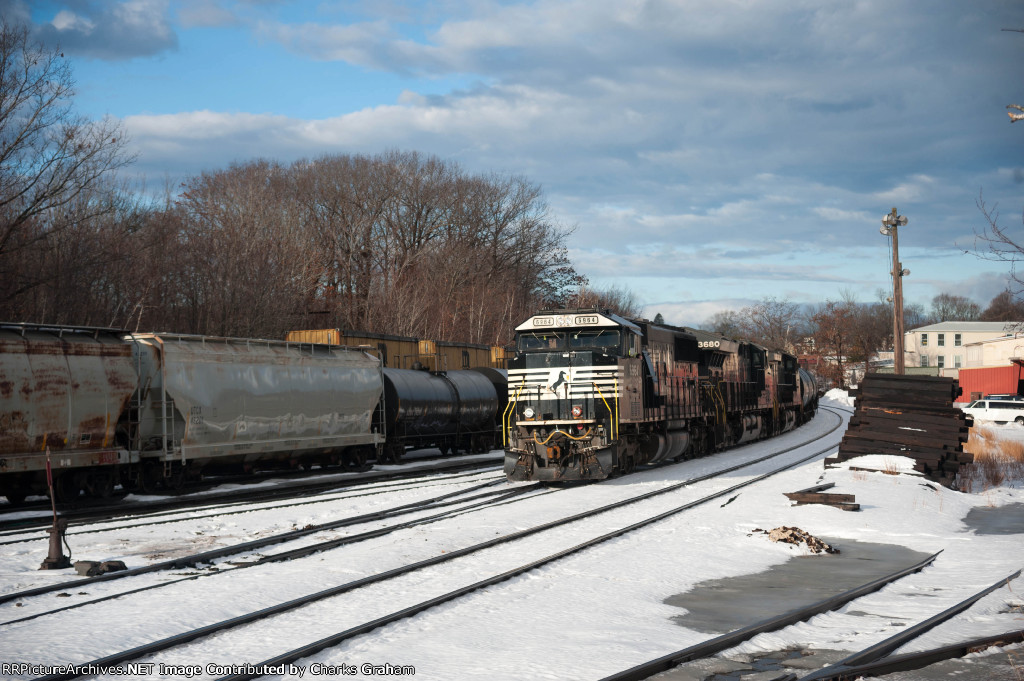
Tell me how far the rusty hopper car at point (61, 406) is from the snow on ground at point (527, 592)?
14.6 feet

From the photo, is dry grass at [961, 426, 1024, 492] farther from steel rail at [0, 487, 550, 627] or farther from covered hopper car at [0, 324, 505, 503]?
covered hopper car at [0, 324, 505, 503]

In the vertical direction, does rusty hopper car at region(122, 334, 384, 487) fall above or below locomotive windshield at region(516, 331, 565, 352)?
below

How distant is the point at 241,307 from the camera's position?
38.9 metres

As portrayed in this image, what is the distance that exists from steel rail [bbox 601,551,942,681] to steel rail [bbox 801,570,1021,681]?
918mm

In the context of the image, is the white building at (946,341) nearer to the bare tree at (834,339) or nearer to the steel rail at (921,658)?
the bare tree at (834,339)

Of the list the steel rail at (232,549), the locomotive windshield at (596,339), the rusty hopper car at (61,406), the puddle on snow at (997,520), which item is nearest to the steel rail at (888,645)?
the puddle on snow at (997,520)

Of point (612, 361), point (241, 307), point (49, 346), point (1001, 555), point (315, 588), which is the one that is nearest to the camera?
point (315, 588)

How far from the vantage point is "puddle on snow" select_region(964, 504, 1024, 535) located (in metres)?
13.9

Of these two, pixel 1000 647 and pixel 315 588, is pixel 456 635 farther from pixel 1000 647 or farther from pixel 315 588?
pixel 1000 647

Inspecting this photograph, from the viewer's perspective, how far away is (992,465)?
24.0m

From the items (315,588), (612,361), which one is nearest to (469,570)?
(315,588)

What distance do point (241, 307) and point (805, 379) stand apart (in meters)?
31.1

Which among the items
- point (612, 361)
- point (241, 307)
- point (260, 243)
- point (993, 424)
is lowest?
point (993, 424)

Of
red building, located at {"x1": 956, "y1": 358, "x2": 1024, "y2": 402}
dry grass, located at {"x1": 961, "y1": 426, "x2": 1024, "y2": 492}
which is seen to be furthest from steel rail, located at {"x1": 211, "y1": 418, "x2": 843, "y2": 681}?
red building, located at {"x1": 956, "y1": 358, "x2": 1024, "y2": 402}
